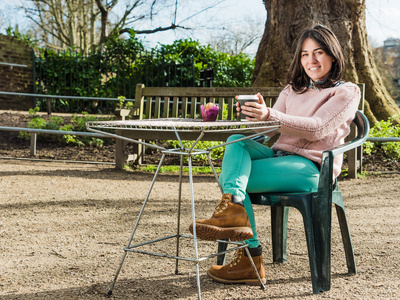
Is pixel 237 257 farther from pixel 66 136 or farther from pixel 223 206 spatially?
pixel 66 136

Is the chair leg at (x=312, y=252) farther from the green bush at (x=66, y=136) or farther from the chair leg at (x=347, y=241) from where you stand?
the green bush at (x=66, y=136)

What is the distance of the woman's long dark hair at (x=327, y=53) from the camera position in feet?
8.43

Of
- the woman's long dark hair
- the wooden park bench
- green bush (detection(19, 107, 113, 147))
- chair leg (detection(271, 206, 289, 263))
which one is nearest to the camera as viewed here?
the woman's long dark hair

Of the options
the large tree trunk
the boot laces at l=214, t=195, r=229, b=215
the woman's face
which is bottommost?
the boot laces at l=214, t=195, r=229, b=215

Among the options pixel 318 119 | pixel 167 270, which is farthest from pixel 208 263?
pixel 318 119

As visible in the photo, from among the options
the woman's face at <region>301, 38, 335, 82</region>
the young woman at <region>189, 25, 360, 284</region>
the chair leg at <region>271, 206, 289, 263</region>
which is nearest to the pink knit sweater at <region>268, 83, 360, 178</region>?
the young woman at <region>189, 25, 360, 284</region>

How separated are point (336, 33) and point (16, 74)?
9.38 m

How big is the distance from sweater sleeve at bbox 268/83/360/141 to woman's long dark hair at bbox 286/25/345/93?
0.35 ft

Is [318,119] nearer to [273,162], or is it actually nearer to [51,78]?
[273,162]

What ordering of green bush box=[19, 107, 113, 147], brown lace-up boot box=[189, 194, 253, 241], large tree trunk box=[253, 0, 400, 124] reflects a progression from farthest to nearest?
green bush box=[19, 107, 113, 147] < large tree trunk box=[253, 0, 400, 124] < brown lace-up boot box=[189, 194, 253, 241]

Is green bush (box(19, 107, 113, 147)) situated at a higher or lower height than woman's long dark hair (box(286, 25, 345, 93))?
lower

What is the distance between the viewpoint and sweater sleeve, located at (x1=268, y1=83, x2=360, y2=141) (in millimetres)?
2338

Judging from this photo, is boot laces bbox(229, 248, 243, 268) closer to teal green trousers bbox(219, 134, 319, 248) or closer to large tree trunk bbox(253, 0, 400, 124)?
teal green trousers bbox(219, 134, 319, 248)

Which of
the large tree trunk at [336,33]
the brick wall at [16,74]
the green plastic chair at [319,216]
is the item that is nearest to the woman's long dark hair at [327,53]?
the green plastic chair at [319,216]
